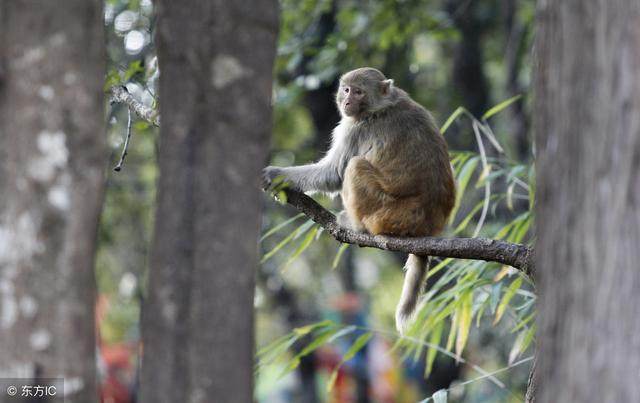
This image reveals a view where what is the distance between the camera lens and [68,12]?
7.19 ft

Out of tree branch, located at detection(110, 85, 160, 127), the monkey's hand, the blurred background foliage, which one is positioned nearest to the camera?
tree branch, located at detection(110, 85, 160, 127)

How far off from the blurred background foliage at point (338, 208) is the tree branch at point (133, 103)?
0.32 ft

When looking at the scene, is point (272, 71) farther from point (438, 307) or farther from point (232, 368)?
point (438, 307)

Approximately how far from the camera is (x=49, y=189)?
214 centimetres

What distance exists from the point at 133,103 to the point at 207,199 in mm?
2006

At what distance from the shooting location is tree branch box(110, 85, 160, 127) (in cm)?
394

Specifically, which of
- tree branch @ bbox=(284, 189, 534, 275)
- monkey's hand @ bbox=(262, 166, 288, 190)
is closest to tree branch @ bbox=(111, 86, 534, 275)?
tree branch @ bbox=(284, 189, 534, 275)

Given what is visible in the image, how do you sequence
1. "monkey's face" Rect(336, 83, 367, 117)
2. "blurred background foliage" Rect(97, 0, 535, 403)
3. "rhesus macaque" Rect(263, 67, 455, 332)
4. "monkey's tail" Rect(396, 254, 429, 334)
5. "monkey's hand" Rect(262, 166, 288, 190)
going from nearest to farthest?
"monkey's hand" Rect(262, 166, 288, 190), "monkey's tail" Rect(396, 254, 429, 334), "blurred background foliage" Rect(97, 0, 535, 403), "rhesus macaque" Rect(263, 67, 455, 332), "monkey's face" Rect(336, 83, 367, 117)

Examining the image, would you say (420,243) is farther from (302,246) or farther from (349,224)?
(349,224)

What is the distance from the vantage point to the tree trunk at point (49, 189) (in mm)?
2105

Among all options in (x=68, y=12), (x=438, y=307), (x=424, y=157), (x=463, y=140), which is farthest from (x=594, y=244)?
(x=463, y=140)

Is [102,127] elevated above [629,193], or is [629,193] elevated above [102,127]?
Result: [102,127]

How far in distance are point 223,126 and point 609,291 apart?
3.60 ft

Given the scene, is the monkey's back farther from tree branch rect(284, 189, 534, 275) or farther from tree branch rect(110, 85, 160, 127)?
tree branch rect(110, 85, 160, 127)
